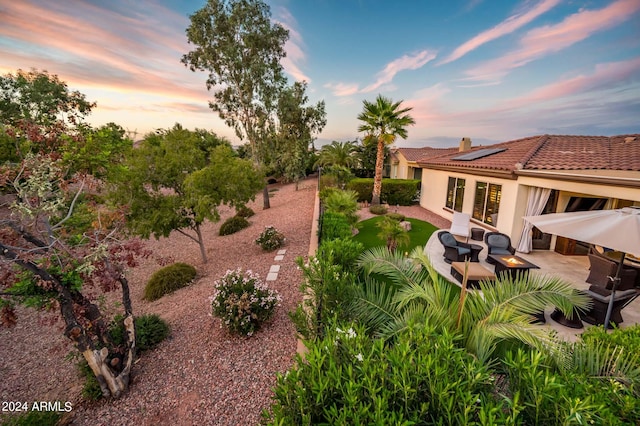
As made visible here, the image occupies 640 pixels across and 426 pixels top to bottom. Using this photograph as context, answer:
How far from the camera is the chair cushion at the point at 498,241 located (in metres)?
9.36

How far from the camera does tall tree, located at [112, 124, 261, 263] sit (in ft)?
27.5

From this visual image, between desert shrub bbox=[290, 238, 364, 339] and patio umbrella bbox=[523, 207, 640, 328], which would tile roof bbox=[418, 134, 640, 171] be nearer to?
patio umbrella bbox=[523, 207, 640, 328]

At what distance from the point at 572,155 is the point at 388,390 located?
1406cm

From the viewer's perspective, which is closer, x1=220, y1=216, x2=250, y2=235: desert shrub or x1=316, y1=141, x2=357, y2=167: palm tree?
x1=220, y1=216, x2=250, y2=235: desert shrub

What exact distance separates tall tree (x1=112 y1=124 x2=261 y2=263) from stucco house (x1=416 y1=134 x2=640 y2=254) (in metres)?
11.1

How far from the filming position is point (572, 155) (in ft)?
35.9

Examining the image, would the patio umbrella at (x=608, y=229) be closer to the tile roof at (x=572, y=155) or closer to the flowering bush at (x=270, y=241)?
the tile roof at (x=572, y=155)

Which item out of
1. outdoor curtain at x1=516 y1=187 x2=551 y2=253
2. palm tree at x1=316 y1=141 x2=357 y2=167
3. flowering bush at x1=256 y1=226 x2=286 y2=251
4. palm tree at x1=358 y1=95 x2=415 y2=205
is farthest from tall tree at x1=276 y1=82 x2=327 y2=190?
outdoor curtain at x1=516 y1=187 x2=551 y2=253

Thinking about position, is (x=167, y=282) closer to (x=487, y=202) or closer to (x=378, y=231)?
(x=378, y=231)

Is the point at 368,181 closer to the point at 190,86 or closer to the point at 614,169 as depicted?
the point at 614,169

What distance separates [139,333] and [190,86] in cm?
2159

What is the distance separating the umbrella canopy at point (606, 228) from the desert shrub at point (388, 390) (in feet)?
15.9

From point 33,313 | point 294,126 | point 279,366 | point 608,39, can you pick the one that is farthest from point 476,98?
point 33,313

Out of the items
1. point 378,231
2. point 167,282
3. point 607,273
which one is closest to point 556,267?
point 607,273
